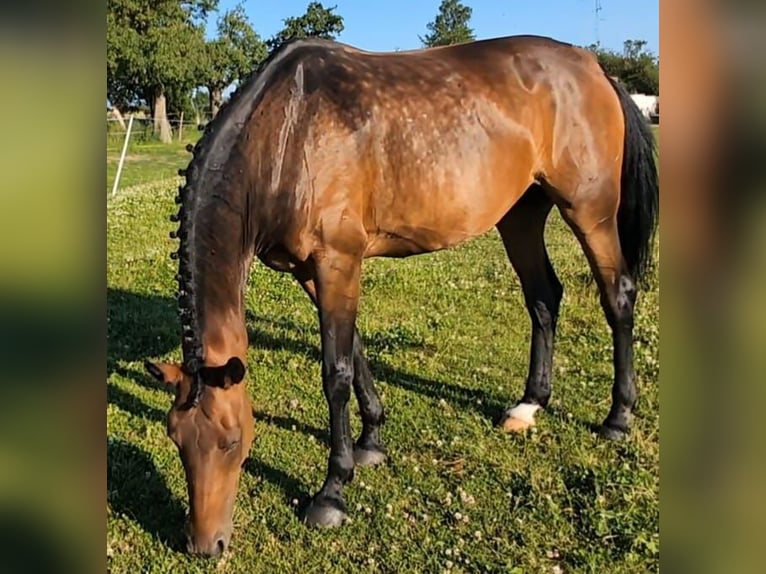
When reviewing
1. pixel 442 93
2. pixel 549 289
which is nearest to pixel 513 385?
pixel 549 289

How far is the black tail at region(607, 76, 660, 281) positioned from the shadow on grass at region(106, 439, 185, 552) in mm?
3147

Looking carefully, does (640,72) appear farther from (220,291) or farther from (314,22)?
(314,22)

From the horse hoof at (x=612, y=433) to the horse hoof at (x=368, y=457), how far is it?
1339 millimetres

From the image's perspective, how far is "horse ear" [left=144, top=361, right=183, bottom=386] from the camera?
2928 millimetres

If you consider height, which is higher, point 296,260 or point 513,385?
point 296,260

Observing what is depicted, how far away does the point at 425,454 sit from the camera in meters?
4.25

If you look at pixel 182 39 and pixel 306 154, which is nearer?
pixel 306 154

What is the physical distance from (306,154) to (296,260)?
527mm

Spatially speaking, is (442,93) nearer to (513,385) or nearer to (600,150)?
(600,150)

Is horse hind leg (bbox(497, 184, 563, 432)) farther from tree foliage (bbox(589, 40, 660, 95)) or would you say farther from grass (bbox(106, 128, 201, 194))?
grass (bbox(106, 128, 201, 194))

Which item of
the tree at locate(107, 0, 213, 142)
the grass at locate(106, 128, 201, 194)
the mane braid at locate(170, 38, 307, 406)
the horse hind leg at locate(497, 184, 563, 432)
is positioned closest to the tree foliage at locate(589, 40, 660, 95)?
the horse hind leg at locate(497, 184, 563, 432)

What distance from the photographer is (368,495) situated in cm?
384

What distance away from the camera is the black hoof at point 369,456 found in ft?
13.7

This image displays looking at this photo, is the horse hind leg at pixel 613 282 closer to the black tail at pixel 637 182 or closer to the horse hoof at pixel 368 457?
the black tail at pixel 637 182
